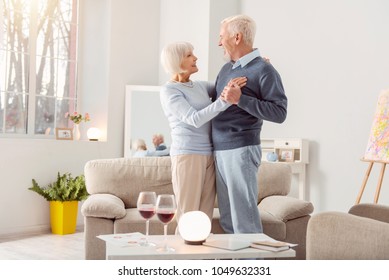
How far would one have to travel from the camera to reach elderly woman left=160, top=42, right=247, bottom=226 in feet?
9.46

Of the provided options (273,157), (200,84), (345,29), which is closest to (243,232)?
(200,84)

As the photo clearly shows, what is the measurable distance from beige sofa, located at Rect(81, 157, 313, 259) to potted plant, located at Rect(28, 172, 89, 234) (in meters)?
1.87

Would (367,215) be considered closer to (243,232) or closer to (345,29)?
(243,232)

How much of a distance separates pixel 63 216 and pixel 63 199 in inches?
6.8

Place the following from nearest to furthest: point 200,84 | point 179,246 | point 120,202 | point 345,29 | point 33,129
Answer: point 179,246
point 200,84
point 120,202
point 345,29
point 33,129

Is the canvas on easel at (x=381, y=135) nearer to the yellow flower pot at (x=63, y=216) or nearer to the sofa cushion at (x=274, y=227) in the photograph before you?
the sofa cushion at (x=274, y=227)

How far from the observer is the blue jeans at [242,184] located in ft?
9.20

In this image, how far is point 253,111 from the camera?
277 cm

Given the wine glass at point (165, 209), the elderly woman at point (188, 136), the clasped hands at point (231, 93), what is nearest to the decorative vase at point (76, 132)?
the elderly woman at point (188, 136)

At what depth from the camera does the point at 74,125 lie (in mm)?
6594

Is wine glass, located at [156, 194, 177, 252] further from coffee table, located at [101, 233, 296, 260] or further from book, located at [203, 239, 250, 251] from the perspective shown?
book, located at [203, 239, 250, 251]

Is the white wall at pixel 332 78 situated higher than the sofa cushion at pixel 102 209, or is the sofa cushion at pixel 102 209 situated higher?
the white wall at pixel 332 78

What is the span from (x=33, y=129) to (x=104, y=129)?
0.81 m

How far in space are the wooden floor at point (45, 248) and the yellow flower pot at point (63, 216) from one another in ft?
0.26
